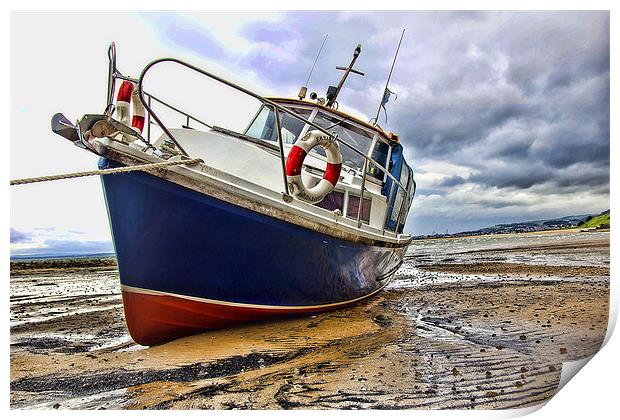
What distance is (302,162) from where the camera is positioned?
2574 millimetres

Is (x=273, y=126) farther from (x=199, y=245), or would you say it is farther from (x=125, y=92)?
(x=199, y=245)

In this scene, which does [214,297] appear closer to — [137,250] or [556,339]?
[137,250]

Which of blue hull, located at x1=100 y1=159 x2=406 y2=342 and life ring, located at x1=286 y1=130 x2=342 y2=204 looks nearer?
blue hull, located at x1=100 y1=159 x2=406 y2=342

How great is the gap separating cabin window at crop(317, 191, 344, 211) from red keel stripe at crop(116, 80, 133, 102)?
1.54 meters

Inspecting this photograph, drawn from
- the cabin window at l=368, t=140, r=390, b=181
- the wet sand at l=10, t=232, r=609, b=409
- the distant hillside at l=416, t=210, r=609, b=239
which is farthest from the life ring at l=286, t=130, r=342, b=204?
the cabin window at l=368, t=140, r=390, b=181

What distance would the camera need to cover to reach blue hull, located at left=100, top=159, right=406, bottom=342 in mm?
2412

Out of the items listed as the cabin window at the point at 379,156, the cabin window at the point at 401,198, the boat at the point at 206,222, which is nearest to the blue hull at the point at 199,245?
the boat at the point at 206,222

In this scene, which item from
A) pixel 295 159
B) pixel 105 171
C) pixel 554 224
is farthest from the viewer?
pixel 554 224

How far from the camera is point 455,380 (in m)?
2.24

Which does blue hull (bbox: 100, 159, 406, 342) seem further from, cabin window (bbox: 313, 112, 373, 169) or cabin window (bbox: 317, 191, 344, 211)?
cabin window (bbox: 313, 112, 373, 169)

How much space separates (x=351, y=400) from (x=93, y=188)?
2.06 m

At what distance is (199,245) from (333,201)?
127cm

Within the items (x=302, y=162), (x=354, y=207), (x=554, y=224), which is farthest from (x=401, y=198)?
(x=302, y=162)

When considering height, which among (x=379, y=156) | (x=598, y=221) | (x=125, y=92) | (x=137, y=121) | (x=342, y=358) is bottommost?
(x=342, y=358)
